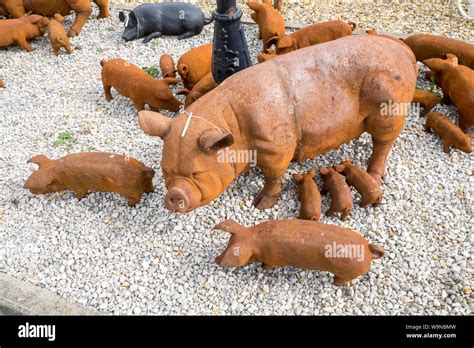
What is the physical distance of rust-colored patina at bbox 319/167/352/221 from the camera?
3.86 meters

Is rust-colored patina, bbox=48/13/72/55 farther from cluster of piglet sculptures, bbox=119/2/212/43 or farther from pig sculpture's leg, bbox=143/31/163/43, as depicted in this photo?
pig sculpture's leg, bbox=143/31/163/43

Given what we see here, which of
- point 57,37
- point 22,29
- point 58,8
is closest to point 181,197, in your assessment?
point 57,37

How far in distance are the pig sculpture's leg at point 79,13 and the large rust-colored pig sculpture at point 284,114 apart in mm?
4393

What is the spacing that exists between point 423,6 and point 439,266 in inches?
210

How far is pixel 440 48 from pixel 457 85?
855 millimetres

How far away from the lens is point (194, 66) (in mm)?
5336

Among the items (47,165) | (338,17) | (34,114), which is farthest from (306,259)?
(338,17)

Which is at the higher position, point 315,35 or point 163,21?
point 315,35

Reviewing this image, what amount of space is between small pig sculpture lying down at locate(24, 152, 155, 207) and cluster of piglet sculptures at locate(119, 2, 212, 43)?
321 cm

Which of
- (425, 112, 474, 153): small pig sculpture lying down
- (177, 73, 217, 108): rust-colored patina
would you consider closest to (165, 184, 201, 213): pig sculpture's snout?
(177, 73, 217, 108): rust-colored patina

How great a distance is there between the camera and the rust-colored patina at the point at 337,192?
12.7 feet

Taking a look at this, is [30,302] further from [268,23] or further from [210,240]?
[268,23]

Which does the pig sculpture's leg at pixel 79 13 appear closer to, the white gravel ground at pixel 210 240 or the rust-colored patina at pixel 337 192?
the white gravel ground at pixel 210 240

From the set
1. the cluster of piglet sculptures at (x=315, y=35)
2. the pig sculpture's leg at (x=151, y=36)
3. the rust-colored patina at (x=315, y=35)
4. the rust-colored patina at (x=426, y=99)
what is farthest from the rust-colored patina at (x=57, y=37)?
the rust-colored patina at (x=426, y=99)
